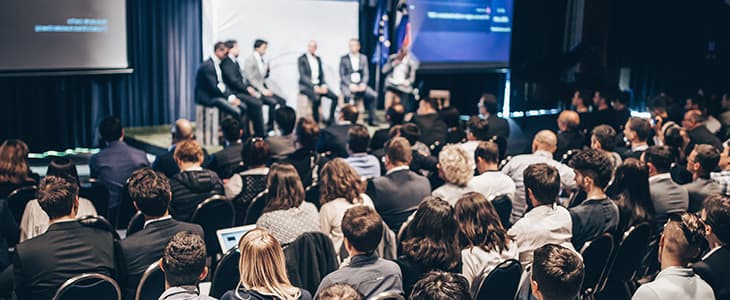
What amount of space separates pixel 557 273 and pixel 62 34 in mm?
7472

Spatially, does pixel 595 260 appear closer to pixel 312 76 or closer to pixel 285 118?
pixel 285 118

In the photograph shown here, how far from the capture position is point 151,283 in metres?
3.26

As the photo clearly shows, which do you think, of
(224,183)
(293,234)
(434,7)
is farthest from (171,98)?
(293,234)

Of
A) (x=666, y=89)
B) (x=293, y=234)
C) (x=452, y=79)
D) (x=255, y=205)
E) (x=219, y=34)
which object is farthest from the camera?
(x=666, y=89)

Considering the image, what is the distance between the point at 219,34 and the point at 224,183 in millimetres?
5060

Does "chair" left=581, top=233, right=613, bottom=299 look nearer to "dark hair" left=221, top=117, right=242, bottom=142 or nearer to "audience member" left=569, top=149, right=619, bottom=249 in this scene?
"audience member" left=569, top=149, right=619, bottom=249

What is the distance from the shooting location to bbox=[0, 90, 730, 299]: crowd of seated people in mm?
2916

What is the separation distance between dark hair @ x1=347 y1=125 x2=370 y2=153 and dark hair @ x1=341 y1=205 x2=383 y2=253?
7.81 ft

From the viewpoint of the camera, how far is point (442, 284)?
7.77ft

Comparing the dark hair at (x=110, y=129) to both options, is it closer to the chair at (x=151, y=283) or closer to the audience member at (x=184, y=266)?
the chair at (x=151, y=283)

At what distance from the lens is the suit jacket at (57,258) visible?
11.1ft

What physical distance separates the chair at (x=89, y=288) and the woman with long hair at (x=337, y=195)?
1.39m

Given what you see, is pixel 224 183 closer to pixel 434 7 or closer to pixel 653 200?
pixel 653 200

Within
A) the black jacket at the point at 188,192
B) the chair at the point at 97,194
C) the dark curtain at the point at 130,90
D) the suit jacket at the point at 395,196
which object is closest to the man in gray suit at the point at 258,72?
the dark curtain at the point at 130,90
